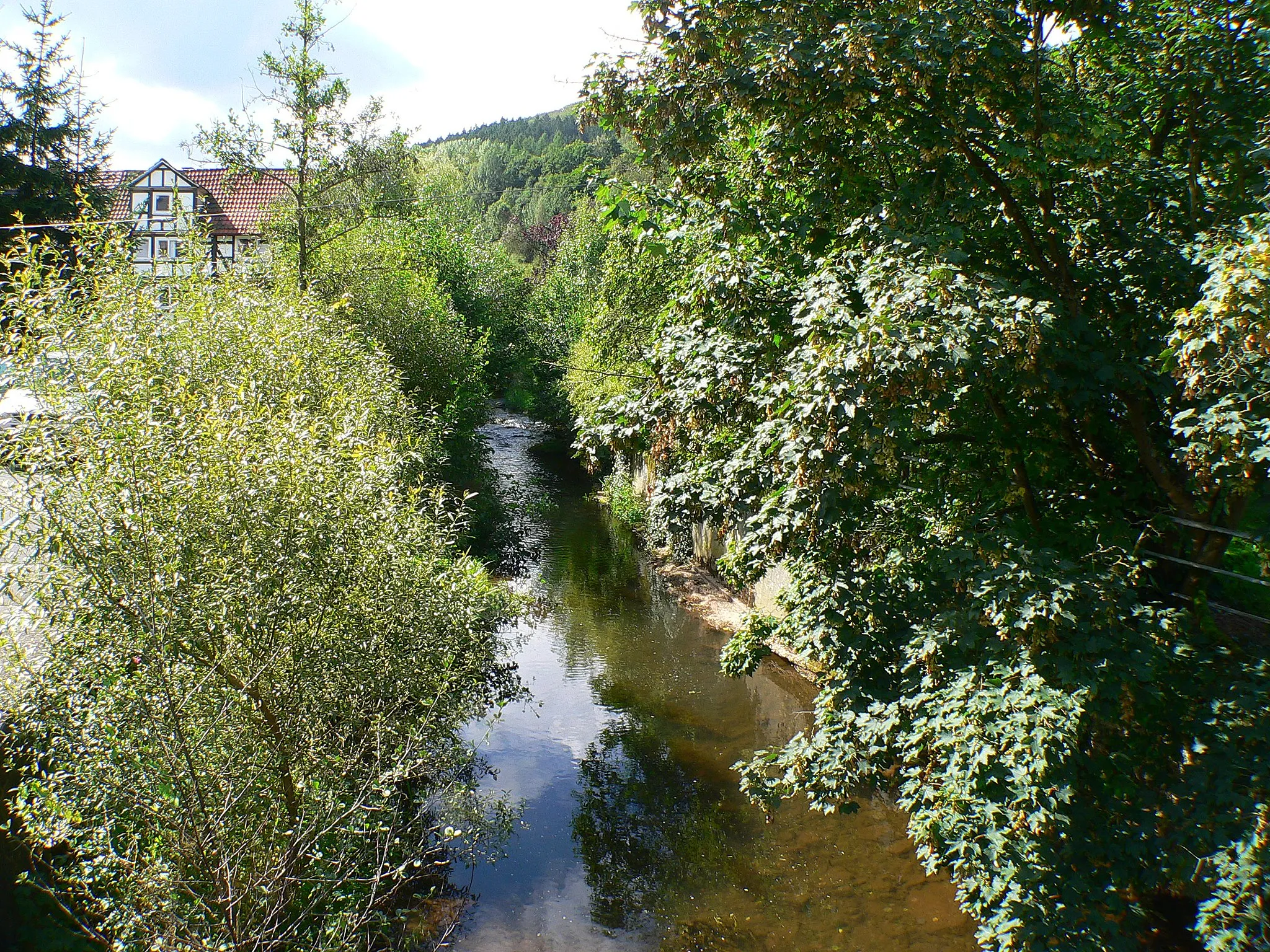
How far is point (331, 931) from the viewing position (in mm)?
5359

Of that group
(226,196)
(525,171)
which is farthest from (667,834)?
(525,171)

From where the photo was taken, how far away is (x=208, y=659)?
5.15 m

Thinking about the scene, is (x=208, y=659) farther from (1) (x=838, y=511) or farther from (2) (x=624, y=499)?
(2) (x=624, y=499)

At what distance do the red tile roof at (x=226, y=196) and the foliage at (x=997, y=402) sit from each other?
1397 cm

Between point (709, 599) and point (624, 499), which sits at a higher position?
point (624, 499)

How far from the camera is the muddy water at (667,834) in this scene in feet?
25.6

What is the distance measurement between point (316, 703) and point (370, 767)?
0.73 metres

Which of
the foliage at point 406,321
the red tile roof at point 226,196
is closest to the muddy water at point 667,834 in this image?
the foliage at point 406,321

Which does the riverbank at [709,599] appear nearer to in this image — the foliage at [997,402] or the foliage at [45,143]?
the foliage at [997,402]

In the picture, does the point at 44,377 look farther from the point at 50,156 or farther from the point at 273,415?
the point at 50,156

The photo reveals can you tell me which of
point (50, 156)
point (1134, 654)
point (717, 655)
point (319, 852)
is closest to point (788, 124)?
point (1134, 654)

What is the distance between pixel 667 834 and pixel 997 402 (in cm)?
610

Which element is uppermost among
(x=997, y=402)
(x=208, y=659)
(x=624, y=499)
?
(x=997, y=402)

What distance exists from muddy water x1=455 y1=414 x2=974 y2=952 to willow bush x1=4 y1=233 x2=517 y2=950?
5.77 feet
